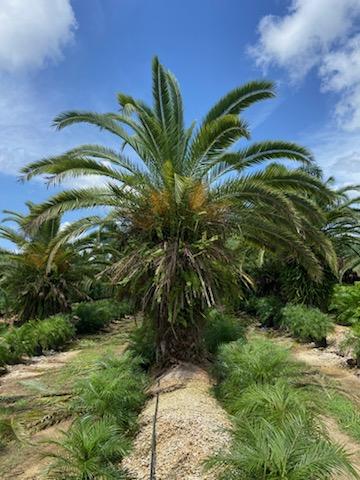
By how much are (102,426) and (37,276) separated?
11242 millimetres

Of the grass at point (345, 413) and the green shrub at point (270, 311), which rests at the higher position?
the green shrub at point (270, 311)

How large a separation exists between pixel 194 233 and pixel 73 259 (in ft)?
30.0

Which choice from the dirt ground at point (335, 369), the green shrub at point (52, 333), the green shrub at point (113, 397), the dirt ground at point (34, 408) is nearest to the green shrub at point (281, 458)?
the dirt ground at point (335, 369)

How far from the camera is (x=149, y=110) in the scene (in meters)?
9.45

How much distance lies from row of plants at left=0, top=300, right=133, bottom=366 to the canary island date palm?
1445mm

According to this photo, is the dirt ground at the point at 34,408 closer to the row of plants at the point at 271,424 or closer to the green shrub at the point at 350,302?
the row of plants at the point at 271,424

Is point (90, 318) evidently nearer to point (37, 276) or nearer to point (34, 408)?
point (37, 276)

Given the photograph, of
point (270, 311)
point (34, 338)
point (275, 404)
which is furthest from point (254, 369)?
point (270, 311)

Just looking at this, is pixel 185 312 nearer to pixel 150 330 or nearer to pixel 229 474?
pixel 150 330

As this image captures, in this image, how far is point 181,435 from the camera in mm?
4867

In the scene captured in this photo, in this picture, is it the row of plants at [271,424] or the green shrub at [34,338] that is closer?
the row of plants at [271,424]

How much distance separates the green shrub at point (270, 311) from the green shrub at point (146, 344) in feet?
22.6

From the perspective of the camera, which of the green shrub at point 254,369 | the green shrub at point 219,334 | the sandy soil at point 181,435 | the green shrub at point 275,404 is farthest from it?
the green shrub at point 219,334

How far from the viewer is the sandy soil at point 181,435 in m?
4.29
